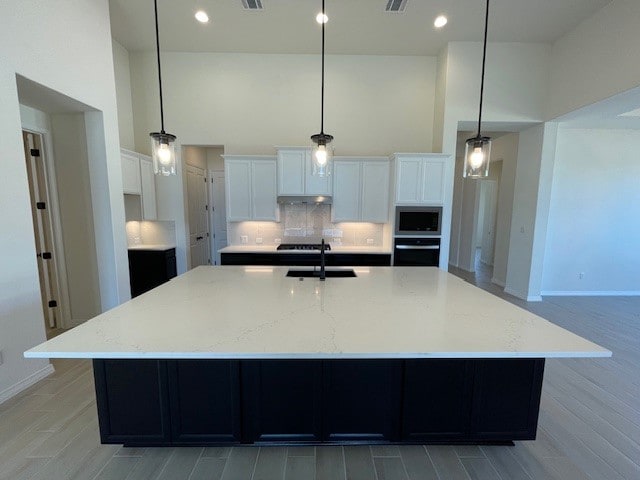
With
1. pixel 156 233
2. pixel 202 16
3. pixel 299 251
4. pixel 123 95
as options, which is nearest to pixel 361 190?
pixel 299 251

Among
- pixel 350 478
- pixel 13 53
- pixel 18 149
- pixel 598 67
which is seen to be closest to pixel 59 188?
pixel 18 149

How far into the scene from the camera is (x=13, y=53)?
2.18 m

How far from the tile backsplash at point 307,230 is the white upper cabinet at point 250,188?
0.91 feet

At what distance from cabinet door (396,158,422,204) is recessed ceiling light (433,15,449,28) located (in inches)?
67.4

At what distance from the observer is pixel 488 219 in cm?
802

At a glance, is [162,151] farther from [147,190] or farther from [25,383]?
[147,190]

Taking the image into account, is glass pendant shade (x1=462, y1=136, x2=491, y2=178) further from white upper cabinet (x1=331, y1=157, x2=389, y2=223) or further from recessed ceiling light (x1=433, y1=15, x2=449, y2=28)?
recessed ceiling light (x1=433, y1=15, x2=449, y2=28)

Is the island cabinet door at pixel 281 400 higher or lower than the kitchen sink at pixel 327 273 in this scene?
lower

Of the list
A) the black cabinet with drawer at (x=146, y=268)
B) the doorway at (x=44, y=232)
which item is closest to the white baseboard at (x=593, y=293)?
the black cabinet with drawer at (x=146, y=268)

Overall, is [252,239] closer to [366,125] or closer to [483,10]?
[366,125]

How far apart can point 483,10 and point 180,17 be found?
12.5 feet

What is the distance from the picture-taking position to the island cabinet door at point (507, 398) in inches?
64.9

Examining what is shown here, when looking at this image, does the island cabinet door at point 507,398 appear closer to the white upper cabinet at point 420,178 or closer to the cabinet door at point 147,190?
the white upper cabinet at point 420,178

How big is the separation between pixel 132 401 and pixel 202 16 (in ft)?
14.1
